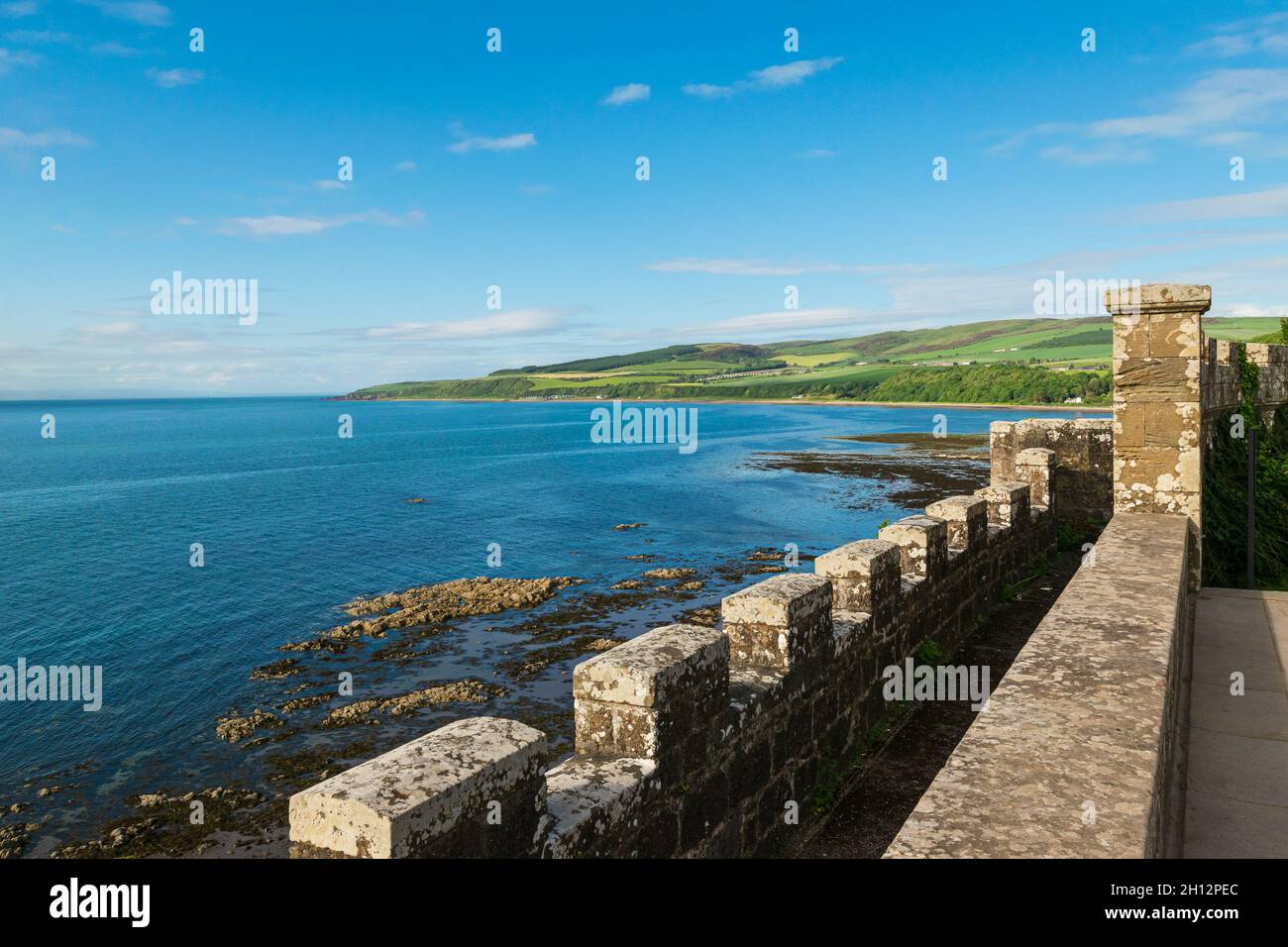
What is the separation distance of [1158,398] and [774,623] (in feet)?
17.8

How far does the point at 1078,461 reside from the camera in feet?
37.1

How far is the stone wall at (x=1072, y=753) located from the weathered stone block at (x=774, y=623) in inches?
55.3

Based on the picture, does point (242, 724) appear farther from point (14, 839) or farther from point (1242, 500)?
point (1242, 500)

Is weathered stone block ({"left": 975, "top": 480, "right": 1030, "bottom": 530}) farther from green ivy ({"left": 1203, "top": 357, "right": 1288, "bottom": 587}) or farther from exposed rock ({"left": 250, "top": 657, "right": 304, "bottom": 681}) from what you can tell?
exposed rock ({"left": 250, "top": 657, "right": 304, "bottom": 681})

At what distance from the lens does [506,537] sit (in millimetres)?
36969

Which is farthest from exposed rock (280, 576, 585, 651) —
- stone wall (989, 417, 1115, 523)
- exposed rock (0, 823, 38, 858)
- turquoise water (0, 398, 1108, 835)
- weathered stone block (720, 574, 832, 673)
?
weathered stone block (720, 574, 832, 673)

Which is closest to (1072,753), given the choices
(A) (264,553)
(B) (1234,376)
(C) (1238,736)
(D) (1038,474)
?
(C) (1238,736)

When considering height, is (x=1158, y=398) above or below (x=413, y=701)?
above

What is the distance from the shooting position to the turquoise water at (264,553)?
16578 millimetres

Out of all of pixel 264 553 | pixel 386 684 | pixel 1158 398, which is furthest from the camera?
pixel 264 553

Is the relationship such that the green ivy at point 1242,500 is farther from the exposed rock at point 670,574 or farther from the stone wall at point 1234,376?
the exposed rock at point 670,574

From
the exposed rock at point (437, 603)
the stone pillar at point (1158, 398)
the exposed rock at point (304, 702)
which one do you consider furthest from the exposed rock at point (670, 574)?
the stone pillar at point (1158, 398)
